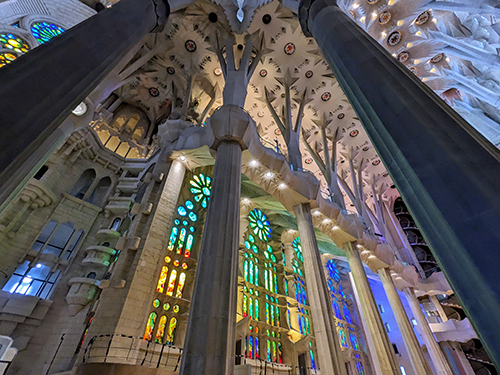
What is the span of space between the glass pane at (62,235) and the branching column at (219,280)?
1029 cm

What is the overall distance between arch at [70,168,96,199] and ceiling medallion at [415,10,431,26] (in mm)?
20148

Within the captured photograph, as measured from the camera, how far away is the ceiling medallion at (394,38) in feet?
41.5

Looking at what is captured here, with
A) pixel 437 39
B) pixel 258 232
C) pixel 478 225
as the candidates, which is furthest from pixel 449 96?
pixel 478 225

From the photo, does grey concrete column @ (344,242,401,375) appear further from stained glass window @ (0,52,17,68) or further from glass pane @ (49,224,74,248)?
stained glass window @ (0,52,17,68)

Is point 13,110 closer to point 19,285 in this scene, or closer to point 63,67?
point 63,67

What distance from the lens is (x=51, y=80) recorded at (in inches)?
110

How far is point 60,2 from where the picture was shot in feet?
46.3

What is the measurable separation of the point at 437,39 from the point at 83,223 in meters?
20.5

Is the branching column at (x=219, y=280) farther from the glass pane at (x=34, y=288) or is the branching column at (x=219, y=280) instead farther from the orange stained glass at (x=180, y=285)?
the glass pane at (x=34, y=288)

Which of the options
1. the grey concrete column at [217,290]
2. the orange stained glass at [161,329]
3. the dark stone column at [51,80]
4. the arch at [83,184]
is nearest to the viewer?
the dark stone column at [51,80]

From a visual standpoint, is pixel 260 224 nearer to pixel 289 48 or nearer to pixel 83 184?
pixel 289 48

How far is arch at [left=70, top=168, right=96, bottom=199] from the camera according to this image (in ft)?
47.0

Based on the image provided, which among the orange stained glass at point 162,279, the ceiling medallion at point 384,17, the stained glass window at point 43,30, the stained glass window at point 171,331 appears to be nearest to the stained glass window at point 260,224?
the orange stained glass at point 162,279

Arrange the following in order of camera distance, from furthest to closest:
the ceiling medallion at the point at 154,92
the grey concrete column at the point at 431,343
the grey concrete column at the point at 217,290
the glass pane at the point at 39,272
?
1. the ceiling medallion at the point at 154,92
2. the grey concrete column at the point at 431,343
3. the glass pane at the point at 39,272
4. the grey concrete column at the point at 217,290
